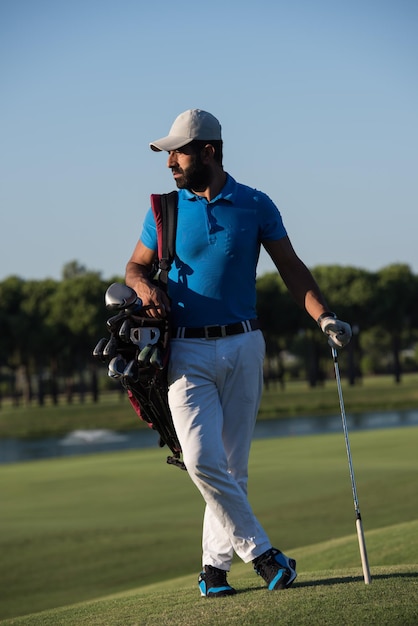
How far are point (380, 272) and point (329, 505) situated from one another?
79633mm

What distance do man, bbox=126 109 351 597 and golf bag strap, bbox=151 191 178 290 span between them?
37 millimetres

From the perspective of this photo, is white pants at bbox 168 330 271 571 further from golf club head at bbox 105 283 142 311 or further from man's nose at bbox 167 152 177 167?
man's nose at bbox 167 152 177 167

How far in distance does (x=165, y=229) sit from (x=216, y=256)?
29 centimetres

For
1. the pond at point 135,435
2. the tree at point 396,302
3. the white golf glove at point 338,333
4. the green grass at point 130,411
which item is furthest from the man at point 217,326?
the tree at point 396,302

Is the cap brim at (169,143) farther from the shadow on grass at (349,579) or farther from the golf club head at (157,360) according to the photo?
the shadow on grass at (349,579)

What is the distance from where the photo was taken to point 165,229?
5746mm

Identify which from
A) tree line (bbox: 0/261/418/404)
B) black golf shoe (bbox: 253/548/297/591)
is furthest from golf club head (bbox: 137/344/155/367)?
tree line (bbox: 0/261/418/404)

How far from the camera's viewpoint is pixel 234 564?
11.0 meters

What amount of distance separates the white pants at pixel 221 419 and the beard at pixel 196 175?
0.79m

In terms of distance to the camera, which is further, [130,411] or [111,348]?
[130,411]

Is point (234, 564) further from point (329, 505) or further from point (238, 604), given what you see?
point (238, 604)

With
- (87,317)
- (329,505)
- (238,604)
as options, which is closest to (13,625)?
(238,604)

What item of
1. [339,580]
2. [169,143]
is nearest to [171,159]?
[169,143]

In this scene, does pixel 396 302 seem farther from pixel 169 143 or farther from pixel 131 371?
pixel 131 371
